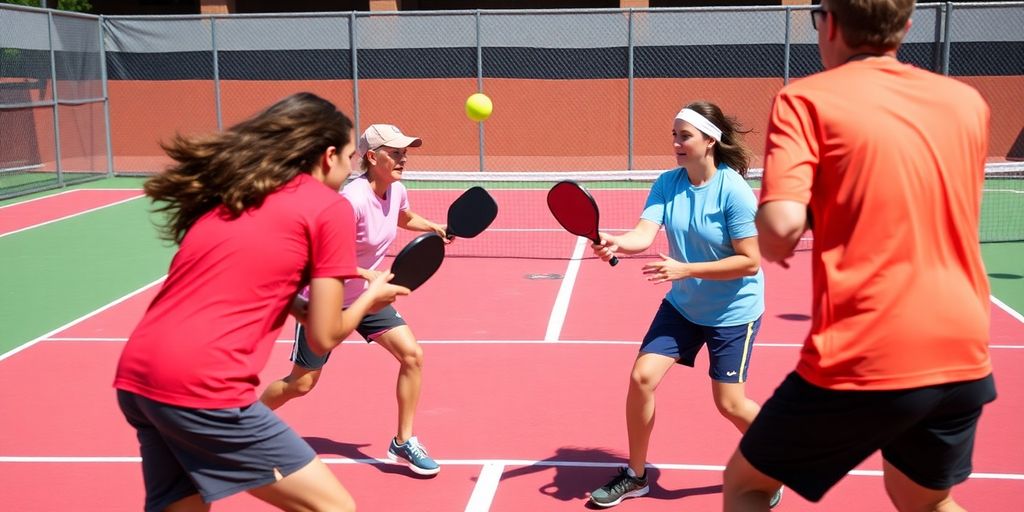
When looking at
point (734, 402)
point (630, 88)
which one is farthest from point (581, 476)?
point (630, 88)

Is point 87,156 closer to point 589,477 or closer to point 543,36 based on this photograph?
point 543,36

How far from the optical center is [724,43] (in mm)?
19141

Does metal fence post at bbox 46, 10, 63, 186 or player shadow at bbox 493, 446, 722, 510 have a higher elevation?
metal fence post at bbox 46, 10, 63, 186

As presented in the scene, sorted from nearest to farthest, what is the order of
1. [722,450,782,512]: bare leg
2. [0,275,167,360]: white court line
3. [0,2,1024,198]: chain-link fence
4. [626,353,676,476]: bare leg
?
[722,450,782,512]: bare leg
[626,353,676,476]: bare leg
[0,275,167,360]: white court line
[0,2,1024,198]: chain-link fence

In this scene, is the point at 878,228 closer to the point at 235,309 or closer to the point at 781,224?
the point at 781,224

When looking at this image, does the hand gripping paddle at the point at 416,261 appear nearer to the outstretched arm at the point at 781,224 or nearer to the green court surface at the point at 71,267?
the outstretched arm at the point at 781,224

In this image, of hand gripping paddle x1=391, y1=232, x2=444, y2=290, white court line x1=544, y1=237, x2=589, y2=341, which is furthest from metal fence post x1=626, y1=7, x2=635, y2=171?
hand gripping paddle x1=391, y1=232, x2=444, y2=290

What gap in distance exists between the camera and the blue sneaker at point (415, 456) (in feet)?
17.8

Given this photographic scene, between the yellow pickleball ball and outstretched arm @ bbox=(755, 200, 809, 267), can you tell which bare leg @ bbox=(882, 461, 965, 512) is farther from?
the yellow pickleball ball

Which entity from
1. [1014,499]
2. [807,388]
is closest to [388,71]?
[1014,499]

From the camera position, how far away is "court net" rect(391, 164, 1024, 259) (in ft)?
41.3

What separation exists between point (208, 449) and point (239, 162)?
0.83 meters

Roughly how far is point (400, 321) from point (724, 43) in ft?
48.8

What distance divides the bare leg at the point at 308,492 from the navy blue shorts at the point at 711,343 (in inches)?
80.5
